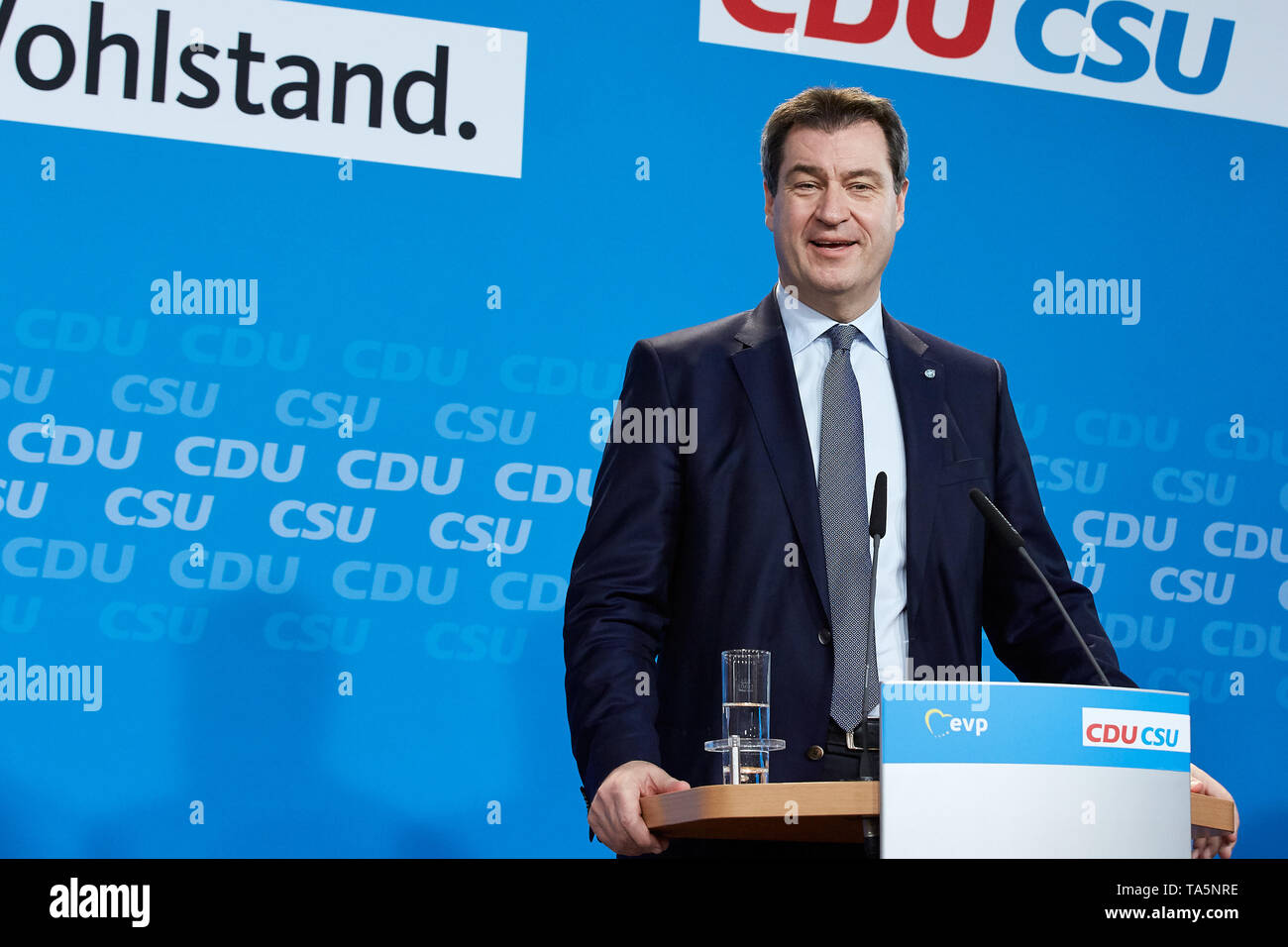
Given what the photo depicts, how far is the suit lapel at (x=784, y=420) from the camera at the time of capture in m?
2.49

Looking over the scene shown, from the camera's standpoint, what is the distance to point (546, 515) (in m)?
3.81

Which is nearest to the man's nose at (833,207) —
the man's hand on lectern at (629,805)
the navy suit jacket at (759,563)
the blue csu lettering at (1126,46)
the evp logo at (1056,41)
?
the navy suit jacket at (759,563)

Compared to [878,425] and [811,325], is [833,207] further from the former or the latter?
[878,425]

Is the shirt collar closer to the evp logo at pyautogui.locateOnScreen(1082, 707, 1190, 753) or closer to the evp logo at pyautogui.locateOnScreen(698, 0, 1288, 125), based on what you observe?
the evp logo at pyautogui.locateOnScreen(1082, 707, 1190, 753)

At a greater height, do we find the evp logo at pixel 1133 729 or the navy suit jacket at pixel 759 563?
the navy suit jacket at pixel 759 563

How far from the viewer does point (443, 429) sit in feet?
12.3

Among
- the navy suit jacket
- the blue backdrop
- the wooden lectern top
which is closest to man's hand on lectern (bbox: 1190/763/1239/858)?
the wooden lectern top

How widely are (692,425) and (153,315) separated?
1634 millimetres

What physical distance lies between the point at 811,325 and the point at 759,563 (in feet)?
1.69

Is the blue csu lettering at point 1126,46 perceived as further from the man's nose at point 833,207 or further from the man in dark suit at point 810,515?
the man's nose at point 833,207

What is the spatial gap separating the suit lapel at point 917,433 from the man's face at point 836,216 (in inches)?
4.5

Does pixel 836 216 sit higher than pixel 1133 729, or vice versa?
pixel 836 216

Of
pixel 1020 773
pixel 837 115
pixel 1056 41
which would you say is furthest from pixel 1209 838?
pixel 1056 41
